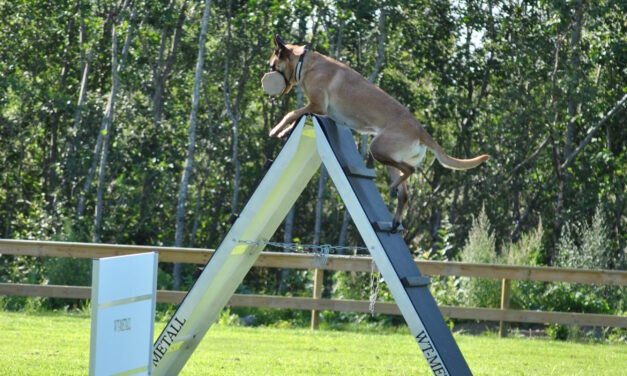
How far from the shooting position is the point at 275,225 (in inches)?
241

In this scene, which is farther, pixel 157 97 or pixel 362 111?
pixel 157 97

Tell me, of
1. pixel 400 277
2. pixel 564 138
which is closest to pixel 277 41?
pixel 400 277

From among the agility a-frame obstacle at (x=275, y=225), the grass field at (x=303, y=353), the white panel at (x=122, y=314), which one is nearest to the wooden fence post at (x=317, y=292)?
the grass field at (x=303, y=353)

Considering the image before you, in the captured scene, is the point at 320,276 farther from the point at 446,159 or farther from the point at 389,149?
the point at 389,149

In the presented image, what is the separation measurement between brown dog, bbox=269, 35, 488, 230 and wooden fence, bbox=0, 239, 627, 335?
4.81 meters

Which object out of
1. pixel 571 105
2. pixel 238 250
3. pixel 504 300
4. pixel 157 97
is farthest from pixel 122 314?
pixel 157 97

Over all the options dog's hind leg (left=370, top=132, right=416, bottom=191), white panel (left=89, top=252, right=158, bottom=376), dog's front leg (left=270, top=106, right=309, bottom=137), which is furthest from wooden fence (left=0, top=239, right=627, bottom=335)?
white panel (left=89, top=252, right=158, bottom=376)

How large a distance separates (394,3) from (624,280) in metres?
8.82

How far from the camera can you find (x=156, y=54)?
826 inches

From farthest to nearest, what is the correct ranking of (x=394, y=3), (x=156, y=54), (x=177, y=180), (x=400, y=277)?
(x=156, y=54)
(x=177, y=180)
(x=394, y=3)
(x=400, y=277)

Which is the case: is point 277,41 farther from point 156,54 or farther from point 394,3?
point 156,54

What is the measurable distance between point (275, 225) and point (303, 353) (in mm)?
3132

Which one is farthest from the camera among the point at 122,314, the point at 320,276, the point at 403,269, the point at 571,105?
the point at 571,105

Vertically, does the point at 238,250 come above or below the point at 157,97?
below
